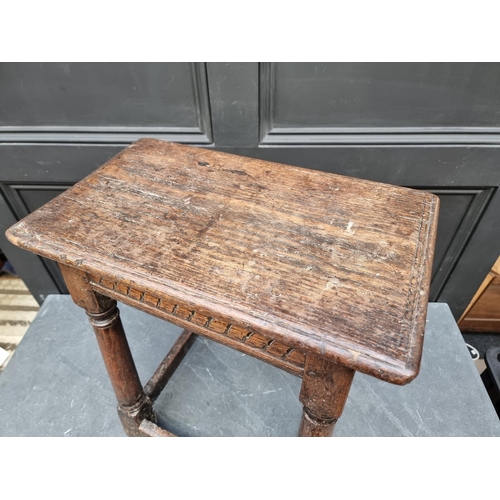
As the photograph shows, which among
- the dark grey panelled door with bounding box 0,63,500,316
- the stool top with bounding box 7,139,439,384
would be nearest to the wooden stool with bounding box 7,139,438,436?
the stool top with bounding box 7,139,439,384

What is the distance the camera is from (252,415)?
1.08 meters

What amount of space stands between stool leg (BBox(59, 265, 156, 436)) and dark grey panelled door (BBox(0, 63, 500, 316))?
618 mm

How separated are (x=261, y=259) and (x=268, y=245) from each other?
0.13ft

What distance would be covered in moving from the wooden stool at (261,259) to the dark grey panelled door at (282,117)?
304mm

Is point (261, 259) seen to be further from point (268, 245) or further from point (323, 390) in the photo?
point (323, 390)

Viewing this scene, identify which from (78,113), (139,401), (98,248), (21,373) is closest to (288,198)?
(98,248)

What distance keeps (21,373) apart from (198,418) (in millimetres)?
615

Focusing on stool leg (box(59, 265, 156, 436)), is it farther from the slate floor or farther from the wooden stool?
the slate floor

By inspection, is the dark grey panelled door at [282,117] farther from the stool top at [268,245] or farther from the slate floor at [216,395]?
the slate floor at [216,395]

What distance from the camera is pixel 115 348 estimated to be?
85 cm

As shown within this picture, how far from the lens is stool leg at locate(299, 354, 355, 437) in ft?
1.79

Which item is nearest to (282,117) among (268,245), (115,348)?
(268,245)

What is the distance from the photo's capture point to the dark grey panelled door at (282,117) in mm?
1029

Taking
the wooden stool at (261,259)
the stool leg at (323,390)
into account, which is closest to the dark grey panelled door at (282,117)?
the wooden stool at (261,259)
